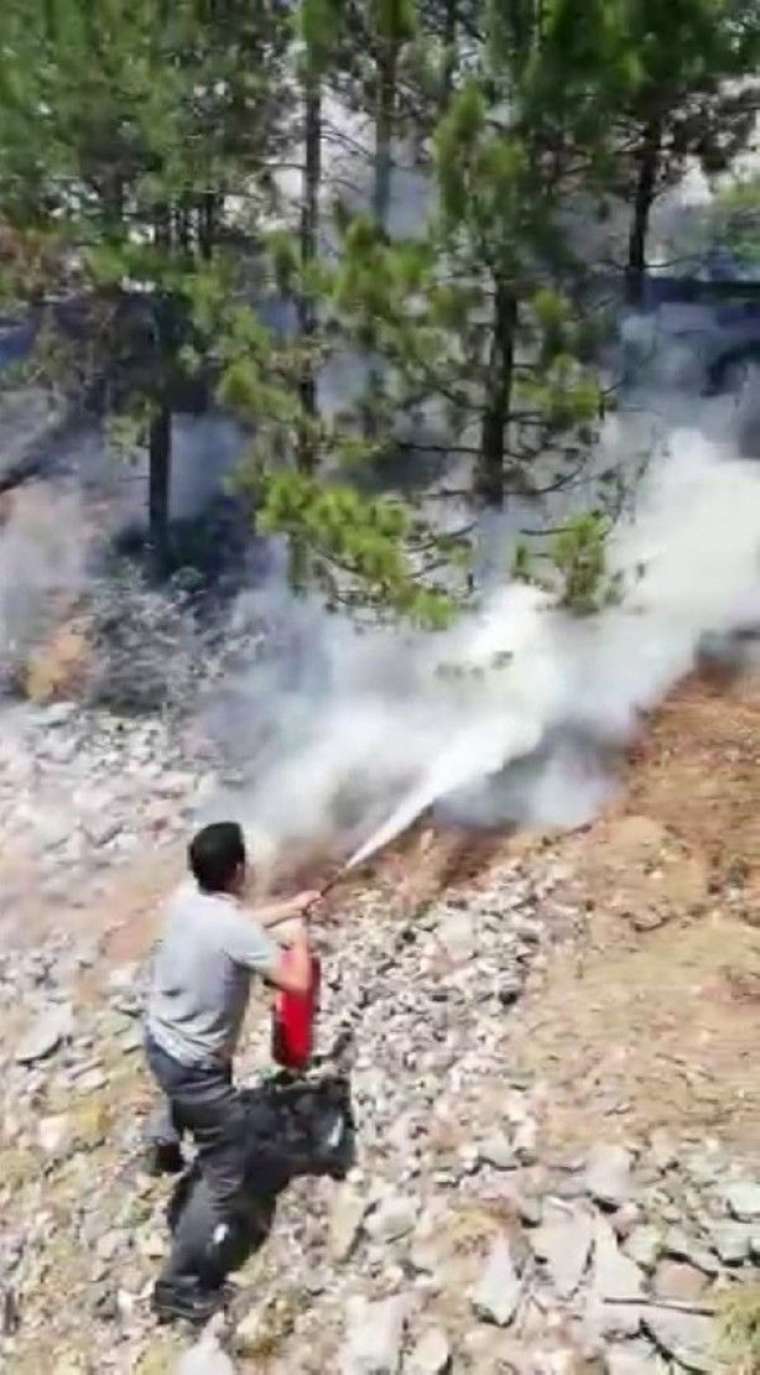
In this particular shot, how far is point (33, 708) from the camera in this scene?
13477mm

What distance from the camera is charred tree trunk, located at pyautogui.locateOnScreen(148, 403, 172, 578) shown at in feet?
50.3

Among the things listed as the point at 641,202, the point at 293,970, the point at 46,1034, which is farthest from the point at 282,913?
the point at 641,202

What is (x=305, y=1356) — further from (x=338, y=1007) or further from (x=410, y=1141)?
(x=338, y=1007)

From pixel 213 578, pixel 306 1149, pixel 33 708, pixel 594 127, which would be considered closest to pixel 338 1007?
pixel 306 1149

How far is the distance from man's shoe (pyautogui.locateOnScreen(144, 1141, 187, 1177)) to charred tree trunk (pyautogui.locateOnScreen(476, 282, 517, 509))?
4.87 m

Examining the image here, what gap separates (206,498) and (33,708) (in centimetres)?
417

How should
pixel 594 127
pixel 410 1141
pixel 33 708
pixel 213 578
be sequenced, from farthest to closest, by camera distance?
1. pixel 213 578
2. pixel 33 708
3. pixel 594 127
4. pixel 410 1141

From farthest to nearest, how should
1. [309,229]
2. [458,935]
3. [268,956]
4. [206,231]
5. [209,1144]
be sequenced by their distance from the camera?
1. [206,231]
2. [309,229]
3. [458,935]
4. [209,1144]
5. [268,956]

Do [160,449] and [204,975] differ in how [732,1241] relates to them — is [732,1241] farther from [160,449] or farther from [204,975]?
[160,449]

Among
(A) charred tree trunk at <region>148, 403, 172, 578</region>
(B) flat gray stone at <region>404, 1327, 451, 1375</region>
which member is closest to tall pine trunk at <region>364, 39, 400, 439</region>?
(A) charred tree trunk at <region>148, 403, 172, 578</region>

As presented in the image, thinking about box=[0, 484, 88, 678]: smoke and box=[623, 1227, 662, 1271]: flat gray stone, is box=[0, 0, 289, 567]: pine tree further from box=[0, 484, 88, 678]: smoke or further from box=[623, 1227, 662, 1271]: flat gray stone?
box=[623, 1227, 662, 1271]: flat gray stone

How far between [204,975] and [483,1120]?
163 cm

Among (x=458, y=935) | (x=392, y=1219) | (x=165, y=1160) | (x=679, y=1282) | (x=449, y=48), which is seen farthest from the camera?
(x=449, y=48)

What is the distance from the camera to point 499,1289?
584 cm
